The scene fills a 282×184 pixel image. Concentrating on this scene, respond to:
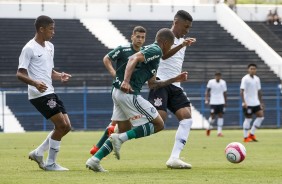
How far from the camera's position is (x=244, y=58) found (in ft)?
166

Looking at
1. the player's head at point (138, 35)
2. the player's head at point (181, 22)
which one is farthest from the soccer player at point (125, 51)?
the player's head at point (181, 22)

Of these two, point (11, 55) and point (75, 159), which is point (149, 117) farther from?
point (11, 55)

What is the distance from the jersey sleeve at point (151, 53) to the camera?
13.0 metres

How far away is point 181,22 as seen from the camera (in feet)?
49.2

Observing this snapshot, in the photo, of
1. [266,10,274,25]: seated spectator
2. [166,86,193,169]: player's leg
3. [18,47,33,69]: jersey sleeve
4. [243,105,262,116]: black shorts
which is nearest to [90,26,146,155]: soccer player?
[166,86,193,169]: player's leg

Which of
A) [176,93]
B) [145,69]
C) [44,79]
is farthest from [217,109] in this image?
[145,69]

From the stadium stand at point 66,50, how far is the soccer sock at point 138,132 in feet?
98.3

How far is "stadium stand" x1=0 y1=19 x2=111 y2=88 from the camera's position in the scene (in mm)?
44281

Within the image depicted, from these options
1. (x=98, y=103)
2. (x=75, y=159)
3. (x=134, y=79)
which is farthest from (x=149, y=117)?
(x=98, y=103)

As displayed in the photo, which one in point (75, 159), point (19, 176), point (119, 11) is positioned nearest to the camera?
point (19, 176)

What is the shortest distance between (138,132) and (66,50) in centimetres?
3533

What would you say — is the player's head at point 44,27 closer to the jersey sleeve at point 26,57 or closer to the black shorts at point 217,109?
the jersey sleeve at point 26,57

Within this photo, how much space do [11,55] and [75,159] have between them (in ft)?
96.5

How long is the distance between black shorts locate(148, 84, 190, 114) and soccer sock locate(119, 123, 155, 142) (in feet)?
5.56
